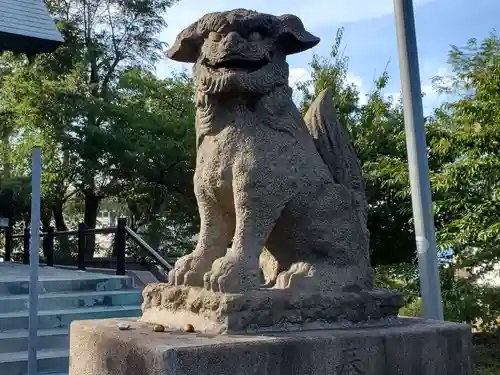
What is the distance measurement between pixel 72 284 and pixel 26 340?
1.59 meters

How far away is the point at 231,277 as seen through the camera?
8.20 feet

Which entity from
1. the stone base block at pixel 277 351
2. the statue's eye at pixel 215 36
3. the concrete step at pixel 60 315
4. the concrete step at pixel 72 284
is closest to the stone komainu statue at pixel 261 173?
the statue's eye at pixel 215 36

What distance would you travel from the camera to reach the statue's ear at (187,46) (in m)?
2.94

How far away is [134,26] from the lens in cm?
1773

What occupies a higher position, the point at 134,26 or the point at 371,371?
the point at 134,26

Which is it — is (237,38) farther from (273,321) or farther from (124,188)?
(124,188)

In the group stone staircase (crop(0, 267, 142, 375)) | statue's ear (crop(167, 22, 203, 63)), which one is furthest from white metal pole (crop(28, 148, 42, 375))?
statue's ear (crop(167, 22, 203, 63))

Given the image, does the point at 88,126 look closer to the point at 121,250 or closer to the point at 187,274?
the point at 121,250

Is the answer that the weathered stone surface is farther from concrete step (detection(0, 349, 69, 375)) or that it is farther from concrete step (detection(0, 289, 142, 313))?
concrete step (detection(0, 289, 142, 313))

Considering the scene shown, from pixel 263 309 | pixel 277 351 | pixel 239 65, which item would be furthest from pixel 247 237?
pixel 239 65

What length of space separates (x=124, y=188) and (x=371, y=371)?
12172 millimetres

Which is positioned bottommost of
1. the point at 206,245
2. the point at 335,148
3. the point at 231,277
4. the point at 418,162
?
the point at 231,277

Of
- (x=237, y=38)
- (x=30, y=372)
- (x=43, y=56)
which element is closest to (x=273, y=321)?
(x=237, y=38)

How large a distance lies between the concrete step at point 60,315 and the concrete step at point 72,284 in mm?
545
